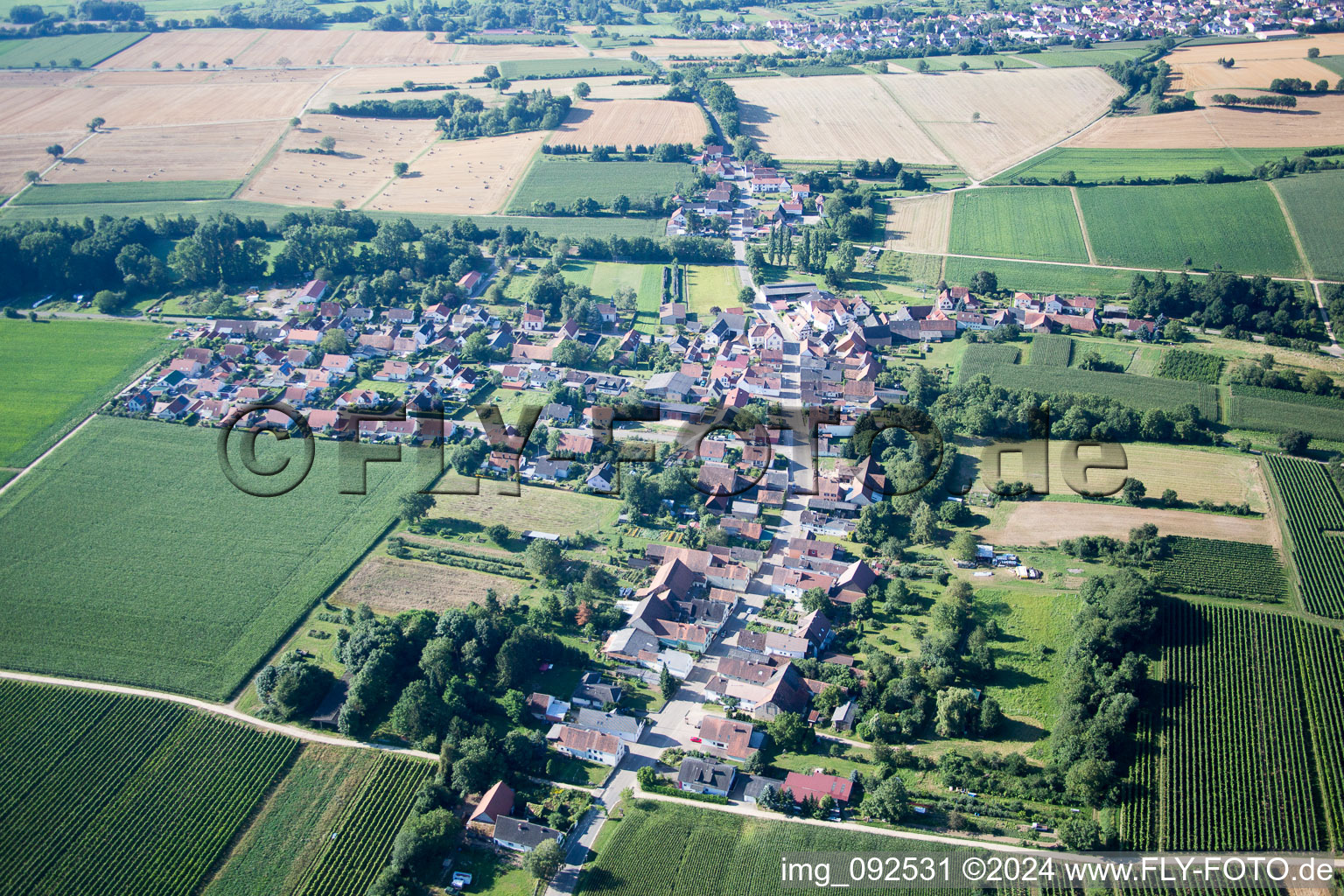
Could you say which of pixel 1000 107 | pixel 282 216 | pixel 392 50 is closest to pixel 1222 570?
pixel 282 216

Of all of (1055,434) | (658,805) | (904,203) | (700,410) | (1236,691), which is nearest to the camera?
(658,805)

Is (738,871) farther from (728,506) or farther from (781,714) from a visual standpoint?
(728,506)

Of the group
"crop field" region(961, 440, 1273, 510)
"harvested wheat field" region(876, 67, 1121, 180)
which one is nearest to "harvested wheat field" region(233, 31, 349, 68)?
"harvested wheat field" region(876, 67, 1121, 180)

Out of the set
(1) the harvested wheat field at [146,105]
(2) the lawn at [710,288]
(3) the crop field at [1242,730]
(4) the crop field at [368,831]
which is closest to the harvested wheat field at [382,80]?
(1) the harvested wheat field at [146,105]

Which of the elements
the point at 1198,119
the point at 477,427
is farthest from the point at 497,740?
the point at 1198,119

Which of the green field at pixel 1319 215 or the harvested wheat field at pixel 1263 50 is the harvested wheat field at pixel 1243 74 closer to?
Answer: the harvested wheat field at pixel 1263 50

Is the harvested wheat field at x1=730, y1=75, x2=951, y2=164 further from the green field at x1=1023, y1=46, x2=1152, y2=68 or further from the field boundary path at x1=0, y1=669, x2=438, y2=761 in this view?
the field boundary path at x1=0, y1=669, x2=438, y2=761
